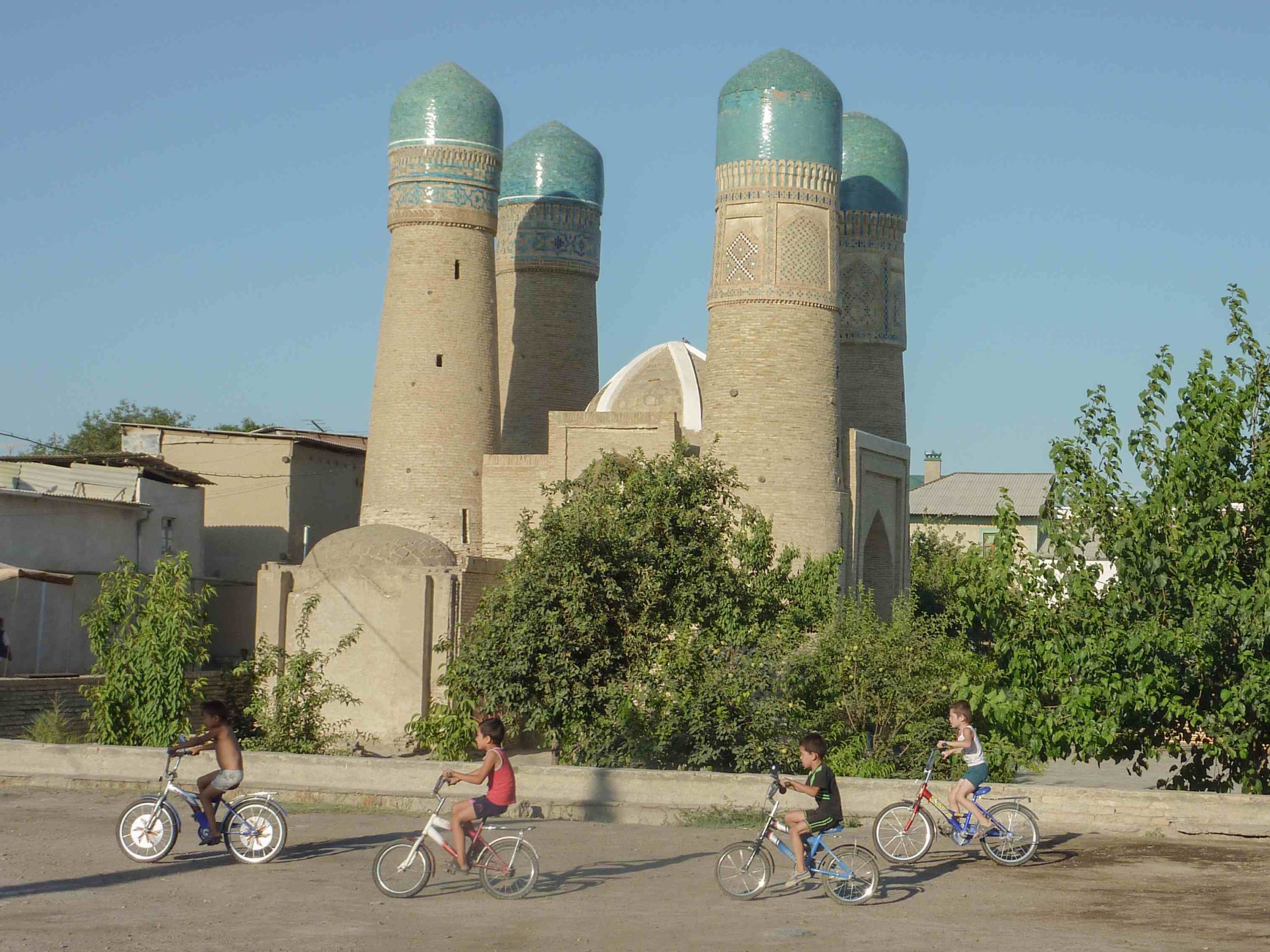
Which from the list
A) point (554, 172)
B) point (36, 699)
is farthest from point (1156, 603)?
point (554, 172)

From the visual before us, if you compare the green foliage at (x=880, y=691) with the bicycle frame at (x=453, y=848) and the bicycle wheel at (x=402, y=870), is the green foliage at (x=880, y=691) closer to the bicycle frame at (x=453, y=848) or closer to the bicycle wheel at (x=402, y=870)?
the bicycle frame at (x=453, y=848)

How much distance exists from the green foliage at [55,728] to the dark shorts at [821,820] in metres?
8.61

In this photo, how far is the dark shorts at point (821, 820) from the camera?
7992mm

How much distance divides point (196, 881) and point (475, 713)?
724 centimetres

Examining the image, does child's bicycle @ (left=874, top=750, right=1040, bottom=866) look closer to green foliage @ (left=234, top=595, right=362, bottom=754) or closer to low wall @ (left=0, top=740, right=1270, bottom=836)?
low wall @ (left=0, top=740, right=1270, bottom=836)

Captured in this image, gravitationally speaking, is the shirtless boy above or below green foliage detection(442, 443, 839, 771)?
below

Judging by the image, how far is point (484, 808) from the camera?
7.95 metres

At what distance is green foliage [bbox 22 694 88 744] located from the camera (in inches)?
604

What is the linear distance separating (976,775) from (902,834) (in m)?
0.57

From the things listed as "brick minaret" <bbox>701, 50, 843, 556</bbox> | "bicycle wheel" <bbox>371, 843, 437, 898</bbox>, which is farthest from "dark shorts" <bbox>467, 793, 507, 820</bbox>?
"brick minaret" <bbox>701, 50, 843, 556</bbox>

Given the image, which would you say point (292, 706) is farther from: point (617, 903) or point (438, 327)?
point (438, 327)

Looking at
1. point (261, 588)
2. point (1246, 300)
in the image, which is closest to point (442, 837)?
point (1246, 300)

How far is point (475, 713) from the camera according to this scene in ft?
50.9

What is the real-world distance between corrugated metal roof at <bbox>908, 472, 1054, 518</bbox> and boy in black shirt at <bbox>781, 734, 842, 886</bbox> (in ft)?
126
